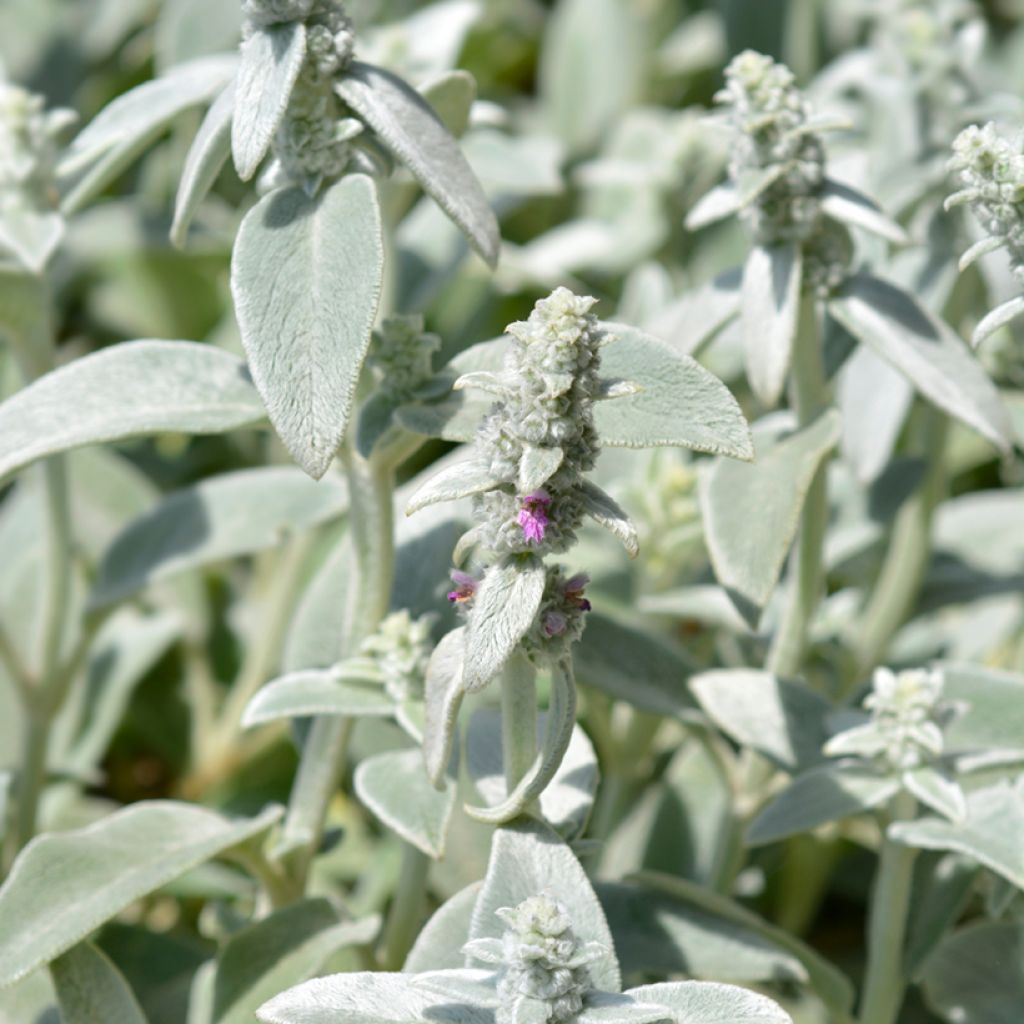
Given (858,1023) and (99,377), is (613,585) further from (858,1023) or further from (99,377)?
(99,377)

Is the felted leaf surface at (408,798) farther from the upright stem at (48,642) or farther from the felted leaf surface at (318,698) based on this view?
the upright stem at (48,642)

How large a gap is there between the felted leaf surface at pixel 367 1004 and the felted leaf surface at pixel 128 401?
506mm

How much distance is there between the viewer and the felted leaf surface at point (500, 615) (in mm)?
1105

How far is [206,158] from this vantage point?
1.38 m

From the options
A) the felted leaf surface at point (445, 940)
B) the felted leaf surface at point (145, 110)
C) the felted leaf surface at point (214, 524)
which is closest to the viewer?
the felted leaf surface at point (445, 940)

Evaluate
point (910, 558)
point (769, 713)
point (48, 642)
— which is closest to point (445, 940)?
point (769, 713)

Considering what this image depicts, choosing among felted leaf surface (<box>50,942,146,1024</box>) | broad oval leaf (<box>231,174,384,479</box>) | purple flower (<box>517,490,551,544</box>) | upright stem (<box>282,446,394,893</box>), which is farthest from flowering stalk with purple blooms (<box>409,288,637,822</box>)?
felted leaf surface (<box>50,942,146,1024</box>)

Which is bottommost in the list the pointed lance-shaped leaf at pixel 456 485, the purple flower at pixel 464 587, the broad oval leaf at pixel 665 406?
→ the purple flower at pixel 464 587

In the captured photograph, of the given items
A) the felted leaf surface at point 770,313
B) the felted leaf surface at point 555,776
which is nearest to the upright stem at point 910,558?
the felted leaf surface at point 770,313

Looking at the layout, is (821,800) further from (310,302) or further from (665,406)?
(310,302)

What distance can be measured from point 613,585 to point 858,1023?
2.12 feet

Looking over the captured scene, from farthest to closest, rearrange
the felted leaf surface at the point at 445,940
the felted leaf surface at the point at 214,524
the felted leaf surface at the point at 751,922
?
the felted leaf surface at the point at 214,524, the felted leaf surface at the point at 751,922, the felted leaf surface at the point at 445,940

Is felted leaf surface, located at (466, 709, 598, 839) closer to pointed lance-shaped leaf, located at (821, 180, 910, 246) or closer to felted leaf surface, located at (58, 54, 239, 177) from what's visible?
pointed lance-shaped leaf, located at (821, 180, 910, 246)

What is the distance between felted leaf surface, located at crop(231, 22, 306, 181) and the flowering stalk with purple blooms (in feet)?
0.91
